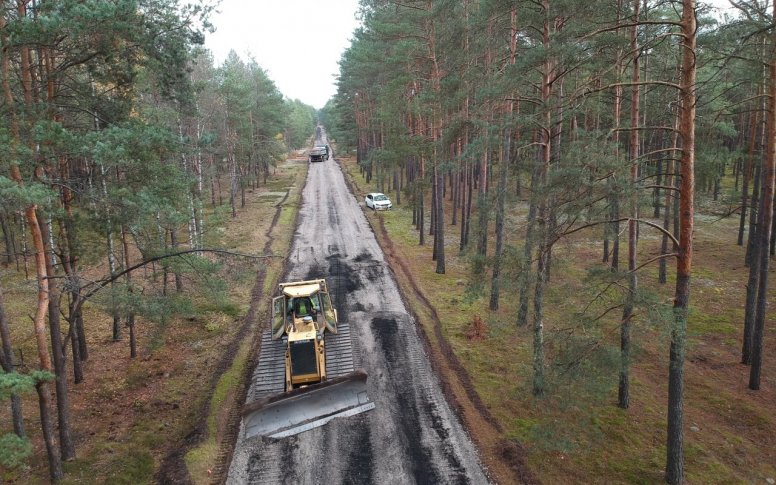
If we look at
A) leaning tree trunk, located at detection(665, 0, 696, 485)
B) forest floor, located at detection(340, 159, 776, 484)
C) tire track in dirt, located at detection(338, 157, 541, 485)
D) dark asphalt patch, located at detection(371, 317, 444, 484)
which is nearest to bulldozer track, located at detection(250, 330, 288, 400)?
dark asphalt patch, located at detection(371, 317, 444, 484)

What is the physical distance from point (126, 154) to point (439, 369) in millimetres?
10821

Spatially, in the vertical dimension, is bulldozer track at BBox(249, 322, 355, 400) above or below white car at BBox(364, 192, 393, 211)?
below

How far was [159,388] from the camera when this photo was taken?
14.7 meters

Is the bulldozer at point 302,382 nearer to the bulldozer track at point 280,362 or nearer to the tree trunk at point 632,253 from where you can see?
the bulldozer track at point 280,362

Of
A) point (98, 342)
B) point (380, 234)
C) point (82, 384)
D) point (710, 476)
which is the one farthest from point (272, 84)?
point (710, 476)

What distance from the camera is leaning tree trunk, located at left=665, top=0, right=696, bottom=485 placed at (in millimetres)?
8227

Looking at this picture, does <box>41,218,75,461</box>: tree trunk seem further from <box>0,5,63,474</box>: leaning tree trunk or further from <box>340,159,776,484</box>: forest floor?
<box>340,159,776,484</box>: forest floor

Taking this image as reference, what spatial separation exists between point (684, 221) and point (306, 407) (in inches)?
388

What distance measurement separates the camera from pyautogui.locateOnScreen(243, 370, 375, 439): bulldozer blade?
12312 millimetres

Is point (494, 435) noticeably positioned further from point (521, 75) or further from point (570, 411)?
point (521, 75)

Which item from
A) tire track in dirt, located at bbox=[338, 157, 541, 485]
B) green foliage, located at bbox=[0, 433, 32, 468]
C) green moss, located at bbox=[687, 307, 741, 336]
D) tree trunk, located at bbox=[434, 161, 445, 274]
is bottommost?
tire track in dirt, located at bbox=[338, 157, 541, 485]

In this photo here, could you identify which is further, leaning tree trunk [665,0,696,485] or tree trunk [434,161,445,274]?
tree trunk [434,161,445,274]

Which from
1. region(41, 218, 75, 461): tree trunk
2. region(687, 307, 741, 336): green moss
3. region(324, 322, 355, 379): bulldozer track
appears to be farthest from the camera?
region(687, 307, 741, 336): green moss

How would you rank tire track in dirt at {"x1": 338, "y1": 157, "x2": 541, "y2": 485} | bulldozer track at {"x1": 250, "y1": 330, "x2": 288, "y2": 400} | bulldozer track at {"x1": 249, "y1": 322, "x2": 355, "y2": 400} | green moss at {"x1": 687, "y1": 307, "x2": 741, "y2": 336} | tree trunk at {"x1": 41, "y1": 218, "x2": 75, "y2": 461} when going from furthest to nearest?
green moss at {"x1": 687, "y1": 307, "x2": 741, "y2": 336}
bulldozer track at {"x1": 249, "y1": 322, "x2": 355, "y2": 400}
bulldozer track at {"x1": 250, "y1": 330, "x2": 288, "y2": 400}
tire track in dirt at {"x1": 338, "y1": 157, "x2": 541, "y2": 485}
tree trunk at {"x1": 41, "y1": 218, "x2": 75, "y2": 461}
